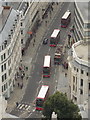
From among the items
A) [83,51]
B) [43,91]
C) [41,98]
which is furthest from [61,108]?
[83,51]

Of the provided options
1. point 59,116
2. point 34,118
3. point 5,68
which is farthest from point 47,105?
point 5,68

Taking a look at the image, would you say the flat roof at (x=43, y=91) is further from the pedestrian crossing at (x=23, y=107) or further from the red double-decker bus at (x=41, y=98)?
the pedestrian crossing at (x=23, y=107)

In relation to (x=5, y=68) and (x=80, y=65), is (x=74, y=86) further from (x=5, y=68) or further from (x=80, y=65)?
(x=5, y=68)

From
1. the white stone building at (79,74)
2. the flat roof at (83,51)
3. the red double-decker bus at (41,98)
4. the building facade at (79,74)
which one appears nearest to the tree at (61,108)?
the white stone building at (79,74)

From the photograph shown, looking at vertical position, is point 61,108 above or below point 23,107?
above

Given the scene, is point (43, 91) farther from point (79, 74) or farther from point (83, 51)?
point (83, 51)

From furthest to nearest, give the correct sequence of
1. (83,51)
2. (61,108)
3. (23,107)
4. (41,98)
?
1. (23,107)
2. (83,51)
3. (41,98)
4. (61,108)

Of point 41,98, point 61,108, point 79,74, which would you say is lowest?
point 61,108
